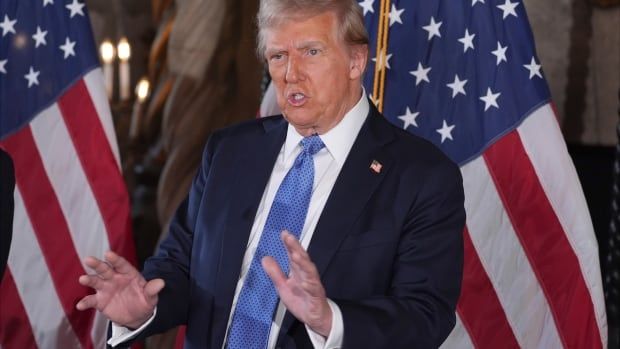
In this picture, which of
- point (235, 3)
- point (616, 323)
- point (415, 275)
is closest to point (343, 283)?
point (415, 275)

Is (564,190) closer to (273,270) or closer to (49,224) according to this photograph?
(273,270)

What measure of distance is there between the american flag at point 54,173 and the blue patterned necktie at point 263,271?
4.59ft

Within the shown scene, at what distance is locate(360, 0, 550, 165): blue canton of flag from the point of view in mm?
3449

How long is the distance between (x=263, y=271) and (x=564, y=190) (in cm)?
118

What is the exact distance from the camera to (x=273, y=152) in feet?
9.01

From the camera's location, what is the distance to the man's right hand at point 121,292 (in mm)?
2441

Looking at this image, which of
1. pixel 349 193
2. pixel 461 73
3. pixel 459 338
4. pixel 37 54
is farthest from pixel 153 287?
pixel 37 54

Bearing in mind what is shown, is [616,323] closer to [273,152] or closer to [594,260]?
[594,260]

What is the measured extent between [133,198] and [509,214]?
2751mm

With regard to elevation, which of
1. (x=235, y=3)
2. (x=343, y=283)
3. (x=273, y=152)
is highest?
(x=235, y=3)

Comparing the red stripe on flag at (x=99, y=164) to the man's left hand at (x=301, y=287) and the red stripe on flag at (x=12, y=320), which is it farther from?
the man's left hand at (x=301, y=287)

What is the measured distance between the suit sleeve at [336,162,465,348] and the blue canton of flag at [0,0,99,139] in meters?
1.72

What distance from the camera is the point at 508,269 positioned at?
11.3 ft

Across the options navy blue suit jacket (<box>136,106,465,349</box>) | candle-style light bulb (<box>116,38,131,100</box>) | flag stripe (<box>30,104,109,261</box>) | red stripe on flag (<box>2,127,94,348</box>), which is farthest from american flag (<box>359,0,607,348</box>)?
candle-style light bulb (<box>116,38,131,100</box>)
